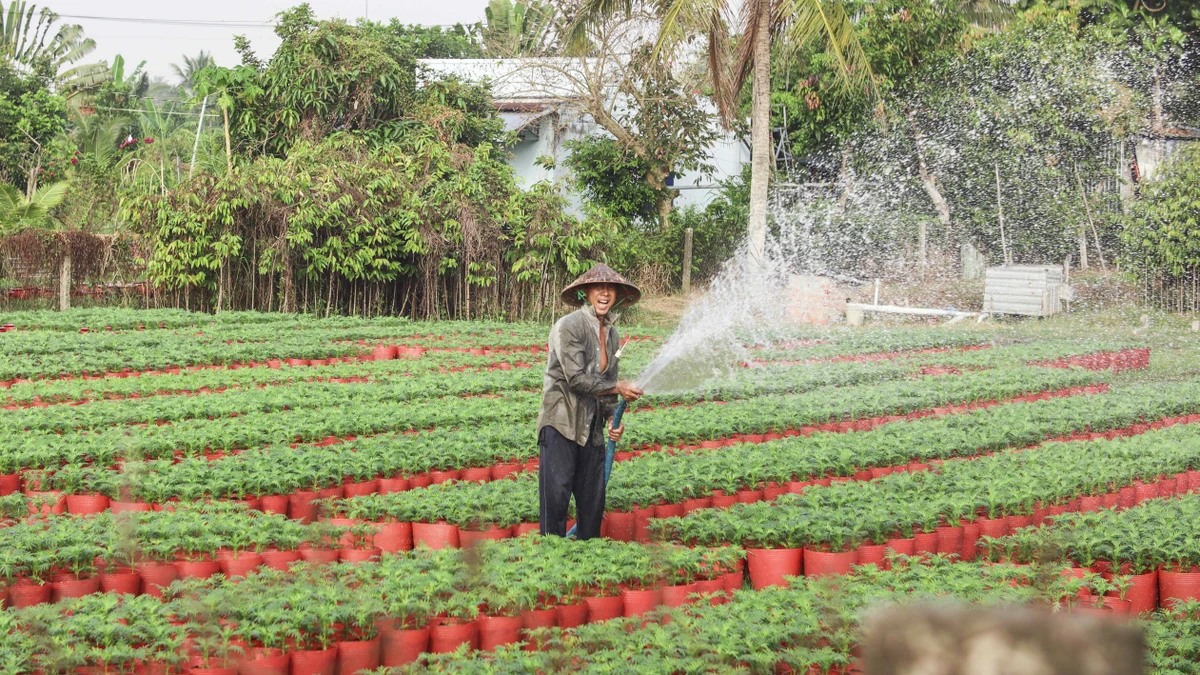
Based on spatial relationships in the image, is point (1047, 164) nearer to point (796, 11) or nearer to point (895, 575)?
point (796, 11)

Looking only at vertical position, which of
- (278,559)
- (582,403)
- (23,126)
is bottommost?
(278,559)

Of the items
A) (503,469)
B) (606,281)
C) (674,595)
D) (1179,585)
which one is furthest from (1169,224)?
(674,595)

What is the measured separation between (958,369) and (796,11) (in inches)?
218

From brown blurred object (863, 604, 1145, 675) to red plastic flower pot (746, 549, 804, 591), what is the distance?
4.74 m

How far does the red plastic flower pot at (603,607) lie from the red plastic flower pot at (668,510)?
6.08 feet

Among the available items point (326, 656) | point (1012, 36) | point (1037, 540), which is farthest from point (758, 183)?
point (326, 656)

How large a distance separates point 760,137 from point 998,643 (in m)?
16.9

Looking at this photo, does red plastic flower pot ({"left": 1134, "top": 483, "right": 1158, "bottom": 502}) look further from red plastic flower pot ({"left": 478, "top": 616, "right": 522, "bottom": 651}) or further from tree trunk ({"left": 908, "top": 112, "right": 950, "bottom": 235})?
tree trunk ({"left": 908, "top": 112, "right": 950, "bottom": 235})

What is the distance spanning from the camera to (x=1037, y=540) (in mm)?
6480

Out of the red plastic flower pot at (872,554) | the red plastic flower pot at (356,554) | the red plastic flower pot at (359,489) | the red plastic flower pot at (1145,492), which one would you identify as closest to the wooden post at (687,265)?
the red plastic flower pot at (1145,492)

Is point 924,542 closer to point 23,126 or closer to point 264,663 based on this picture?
point 264,663

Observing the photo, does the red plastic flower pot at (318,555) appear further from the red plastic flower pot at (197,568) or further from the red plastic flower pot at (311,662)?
the red plastic flower pot at (311,662)

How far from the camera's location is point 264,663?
15.4ft

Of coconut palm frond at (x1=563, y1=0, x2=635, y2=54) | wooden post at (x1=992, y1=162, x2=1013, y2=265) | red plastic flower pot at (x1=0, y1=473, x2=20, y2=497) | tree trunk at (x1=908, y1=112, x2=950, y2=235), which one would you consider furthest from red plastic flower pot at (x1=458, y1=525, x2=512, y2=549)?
tree trunk at (x1=908, y1=112, x2=950, y2=235)
